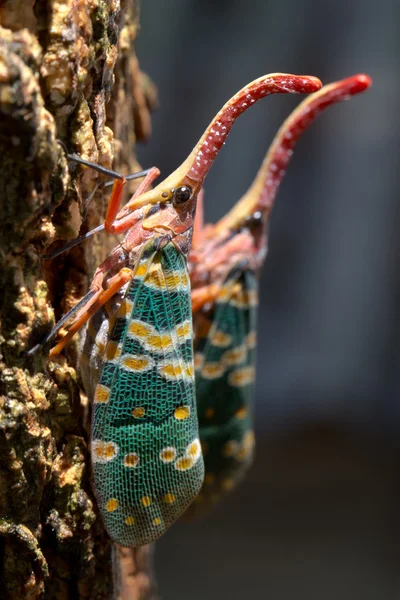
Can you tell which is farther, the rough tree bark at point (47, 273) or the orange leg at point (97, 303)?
the orange leg at point (97, 303)

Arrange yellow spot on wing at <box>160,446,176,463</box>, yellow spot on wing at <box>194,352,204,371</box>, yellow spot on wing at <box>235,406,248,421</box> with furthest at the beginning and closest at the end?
yellow spot on wing at <box>235,406,248,421</box> < yellow spot on wing at <box>194,352,204,371</box> < yellow spot on wing at <box>160,446,176,463</box>

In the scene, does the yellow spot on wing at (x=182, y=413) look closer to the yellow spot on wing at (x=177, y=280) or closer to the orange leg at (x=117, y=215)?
the yellow spot on wing at (x=177, y=280)

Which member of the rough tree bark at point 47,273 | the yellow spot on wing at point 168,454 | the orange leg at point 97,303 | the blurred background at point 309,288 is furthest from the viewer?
the blurred background at point 309,288

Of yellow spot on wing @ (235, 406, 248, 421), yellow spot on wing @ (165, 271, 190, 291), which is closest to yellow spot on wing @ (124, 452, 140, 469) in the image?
yellow spot on wing @ (165, 271, 190, 291)

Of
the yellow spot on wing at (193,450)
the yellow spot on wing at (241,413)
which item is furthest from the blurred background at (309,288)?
the yellow spot on wing at (193,450)

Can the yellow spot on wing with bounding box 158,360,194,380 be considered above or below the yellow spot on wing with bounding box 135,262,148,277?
below

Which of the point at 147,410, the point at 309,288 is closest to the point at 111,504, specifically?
the point at 147,410

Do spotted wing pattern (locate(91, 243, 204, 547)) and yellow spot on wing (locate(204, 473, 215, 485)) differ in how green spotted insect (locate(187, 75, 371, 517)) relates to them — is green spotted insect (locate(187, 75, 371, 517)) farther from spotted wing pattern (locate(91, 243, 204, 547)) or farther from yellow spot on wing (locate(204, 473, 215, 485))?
spotted wing pattern (locate(91, 243, 204, 547))

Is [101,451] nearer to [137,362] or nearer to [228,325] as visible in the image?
[137,362]
